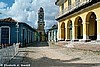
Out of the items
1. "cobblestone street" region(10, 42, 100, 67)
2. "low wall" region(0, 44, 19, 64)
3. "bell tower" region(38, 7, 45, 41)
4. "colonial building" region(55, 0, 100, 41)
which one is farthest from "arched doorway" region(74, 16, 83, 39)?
"bell tower" region(38, 7, 45, 41)

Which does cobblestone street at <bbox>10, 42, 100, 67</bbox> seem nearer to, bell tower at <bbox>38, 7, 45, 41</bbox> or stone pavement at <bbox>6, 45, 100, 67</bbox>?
stone pavement at <bbox>6, 45, 100, 67</bbox>

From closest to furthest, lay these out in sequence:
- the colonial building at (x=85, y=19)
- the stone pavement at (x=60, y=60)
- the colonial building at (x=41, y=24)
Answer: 1. the stone pavement at (x=60, y=60)
2. the colonial building at (x=85, y=19)
3. the colonial building at (x=41, y=24)

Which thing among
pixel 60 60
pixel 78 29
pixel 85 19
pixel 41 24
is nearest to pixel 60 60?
pixel 60 60

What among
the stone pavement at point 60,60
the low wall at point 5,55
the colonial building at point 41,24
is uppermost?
the colonial building at point 41,24

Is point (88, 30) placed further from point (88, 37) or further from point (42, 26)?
point (42, 26)

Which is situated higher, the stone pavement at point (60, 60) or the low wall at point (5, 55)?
the low wall at point (5, 55)

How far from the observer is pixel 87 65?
40.5ft

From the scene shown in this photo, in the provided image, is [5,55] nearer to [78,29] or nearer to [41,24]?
[78,29]

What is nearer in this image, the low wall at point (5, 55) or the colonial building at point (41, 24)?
the low wall at point (5, 55)

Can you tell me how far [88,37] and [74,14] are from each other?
503 cm

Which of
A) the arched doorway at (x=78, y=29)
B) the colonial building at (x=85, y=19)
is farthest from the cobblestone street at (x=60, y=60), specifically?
the arched doorway at (x=78, y=29)

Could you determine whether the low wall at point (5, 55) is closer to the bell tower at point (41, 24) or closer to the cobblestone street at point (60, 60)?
the cobblestone street at point (60, 60)

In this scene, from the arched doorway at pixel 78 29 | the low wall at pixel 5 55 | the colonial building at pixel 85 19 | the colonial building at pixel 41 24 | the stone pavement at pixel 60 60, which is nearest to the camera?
the low wall at pixel 5 55

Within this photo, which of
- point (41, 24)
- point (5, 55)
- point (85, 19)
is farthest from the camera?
point (41, 24)
